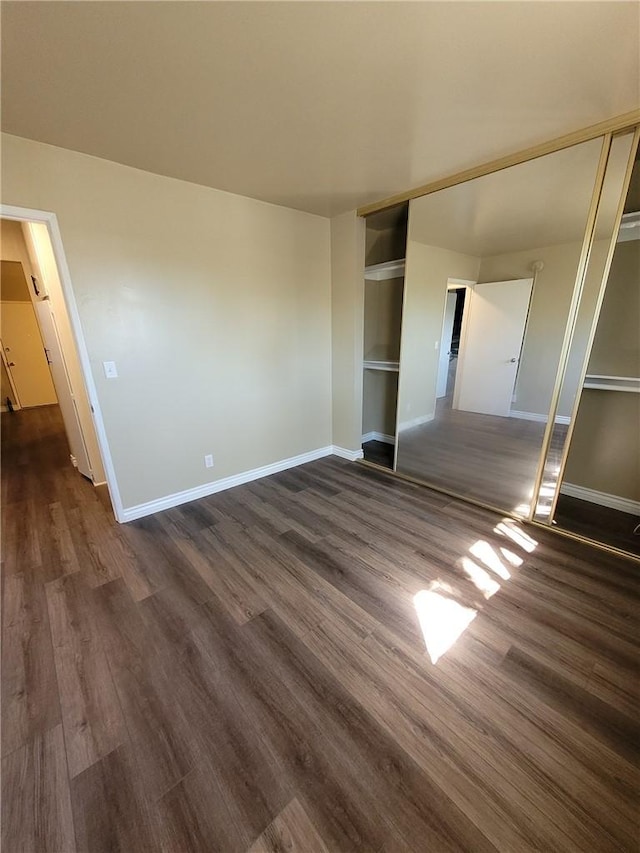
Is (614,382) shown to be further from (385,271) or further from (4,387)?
(4,387)

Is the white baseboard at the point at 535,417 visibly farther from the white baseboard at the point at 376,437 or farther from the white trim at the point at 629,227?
the white baseboard at the point at 376,437

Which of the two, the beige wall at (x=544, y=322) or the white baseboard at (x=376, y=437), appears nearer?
the beige wall at (x=544, y=322)

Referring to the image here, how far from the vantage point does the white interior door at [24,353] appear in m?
6.15

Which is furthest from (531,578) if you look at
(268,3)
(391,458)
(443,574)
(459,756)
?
(268,3)

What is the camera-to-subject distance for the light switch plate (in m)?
2.36

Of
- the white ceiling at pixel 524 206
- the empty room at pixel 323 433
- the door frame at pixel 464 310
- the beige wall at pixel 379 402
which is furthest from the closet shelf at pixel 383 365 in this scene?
the white ceiling at pixel 524 206

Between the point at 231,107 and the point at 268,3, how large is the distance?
599mm

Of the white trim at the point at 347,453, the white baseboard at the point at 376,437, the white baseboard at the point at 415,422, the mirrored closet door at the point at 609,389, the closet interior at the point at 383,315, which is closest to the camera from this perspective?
the mirrored closet door at the point at 609,389

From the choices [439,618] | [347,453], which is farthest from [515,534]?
[347,453]

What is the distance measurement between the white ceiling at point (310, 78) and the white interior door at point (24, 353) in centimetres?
608

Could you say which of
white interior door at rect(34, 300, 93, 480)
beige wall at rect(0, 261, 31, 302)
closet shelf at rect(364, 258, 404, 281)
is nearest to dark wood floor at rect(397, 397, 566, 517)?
closet shelf at rect(364, 258, 404, 281)

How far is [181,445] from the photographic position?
284cm

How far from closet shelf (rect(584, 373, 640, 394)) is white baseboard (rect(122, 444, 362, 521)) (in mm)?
2210

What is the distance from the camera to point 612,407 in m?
2.55
